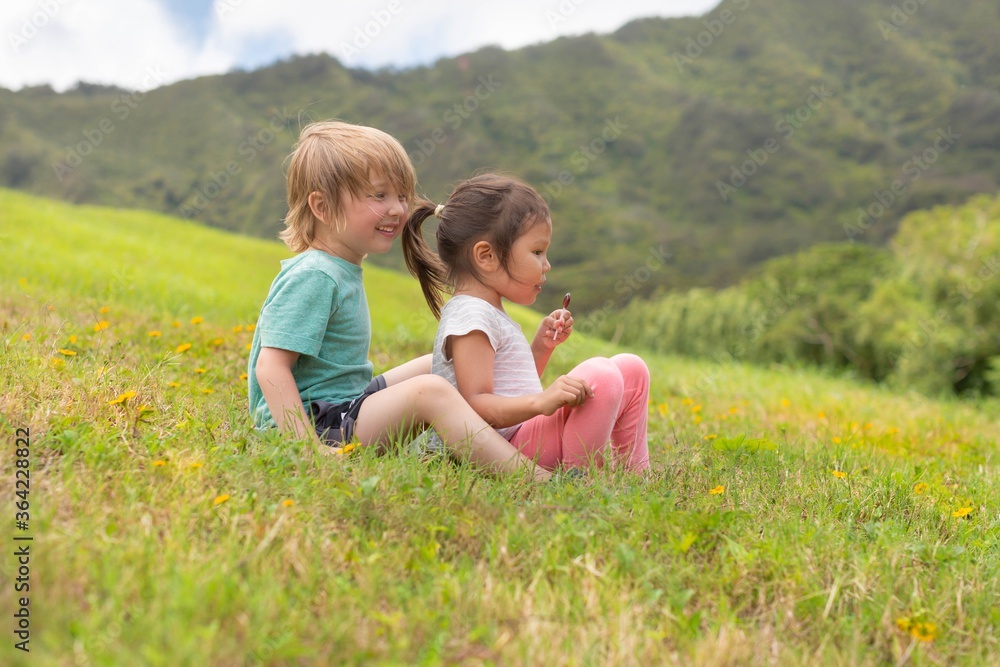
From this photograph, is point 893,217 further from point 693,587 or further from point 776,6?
point 693,587

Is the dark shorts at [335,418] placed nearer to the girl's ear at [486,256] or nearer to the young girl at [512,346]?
the young girl at [512,346]

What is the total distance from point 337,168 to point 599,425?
140cm

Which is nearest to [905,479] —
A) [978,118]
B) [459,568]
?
[459,568]

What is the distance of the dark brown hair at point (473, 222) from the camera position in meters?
2.86

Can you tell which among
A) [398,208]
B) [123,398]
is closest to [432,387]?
[398,208]

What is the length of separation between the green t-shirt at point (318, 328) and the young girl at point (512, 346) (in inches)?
13.0

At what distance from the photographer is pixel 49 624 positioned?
1408 millimetres

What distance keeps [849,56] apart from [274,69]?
10391 cm

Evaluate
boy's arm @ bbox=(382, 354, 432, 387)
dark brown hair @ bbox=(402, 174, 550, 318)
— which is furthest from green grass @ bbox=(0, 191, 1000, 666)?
dark brown hair @ bbox=(402, 174, 550, 318)

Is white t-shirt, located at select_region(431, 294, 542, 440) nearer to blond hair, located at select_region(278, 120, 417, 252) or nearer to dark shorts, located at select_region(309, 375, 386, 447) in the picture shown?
dark shorts, located at select_region(309, 375, 386, 447)

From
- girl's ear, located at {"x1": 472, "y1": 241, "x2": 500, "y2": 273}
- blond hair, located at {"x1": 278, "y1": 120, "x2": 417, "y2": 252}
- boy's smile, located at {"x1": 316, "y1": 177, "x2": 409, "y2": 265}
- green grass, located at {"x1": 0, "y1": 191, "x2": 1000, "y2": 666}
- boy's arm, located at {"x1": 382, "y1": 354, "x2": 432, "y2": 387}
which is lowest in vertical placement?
green grass, located at {"x1": 0, "y1": 191, "x2": 1000, "y2": 666}

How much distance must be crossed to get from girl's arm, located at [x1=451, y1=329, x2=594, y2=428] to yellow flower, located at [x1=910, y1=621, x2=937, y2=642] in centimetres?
119

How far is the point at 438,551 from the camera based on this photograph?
199cm

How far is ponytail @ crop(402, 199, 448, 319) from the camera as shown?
120 inches
